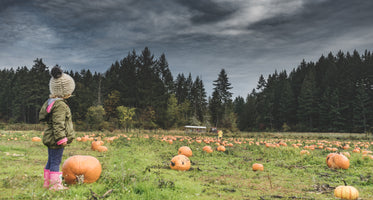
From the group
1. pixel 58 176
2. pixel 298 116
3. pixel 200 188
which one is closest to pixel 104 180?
pixel 58 176

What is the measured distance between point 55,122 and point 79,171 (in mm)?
1359

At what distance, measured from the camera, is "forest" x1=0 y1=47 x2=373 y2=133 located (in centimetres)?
5678

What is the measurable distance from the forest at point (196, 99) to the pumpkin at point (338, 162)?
45934 millimetres

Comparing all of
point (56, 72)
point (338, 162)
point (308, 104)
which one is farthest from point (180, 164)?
point (308, 104)

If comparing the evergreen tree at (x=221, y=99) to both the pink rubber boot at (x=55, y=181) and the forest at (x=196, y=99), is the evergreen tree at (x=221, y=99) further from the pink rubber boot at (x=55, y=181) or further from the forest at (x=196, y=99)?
the pink rubber boot at (x=55, y=181)

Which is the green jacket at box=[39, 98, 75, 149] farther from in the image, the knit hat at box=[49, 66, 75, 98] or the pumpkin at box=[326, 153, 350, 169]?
the pumpkin at box=[326, 153, 350, 169]

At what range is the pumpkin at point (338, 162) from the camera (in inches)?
375

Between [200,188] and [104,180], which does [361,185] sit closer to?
[200,188]

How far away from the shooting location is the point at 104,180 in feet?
18.4

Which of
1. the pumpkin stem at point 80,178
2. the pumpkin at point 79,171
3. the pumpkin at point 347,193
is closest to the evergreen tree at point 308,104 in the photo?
the pumpkin at point 347,193

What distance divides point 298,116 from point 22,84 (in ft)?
289

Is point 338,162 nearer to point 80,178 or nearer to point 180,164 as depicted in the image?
point 180,164

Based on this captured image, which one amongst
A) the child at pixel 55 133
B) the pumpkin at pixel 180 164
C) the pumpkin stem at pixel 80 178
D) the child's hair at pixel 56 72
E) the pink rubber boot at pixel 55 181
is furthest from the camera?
the pumpkin at pixel 180 164

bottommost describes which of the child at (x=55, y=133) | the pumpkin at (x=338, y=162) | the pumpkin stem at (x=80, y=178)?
the pumpkin at (x=338, y=162)
